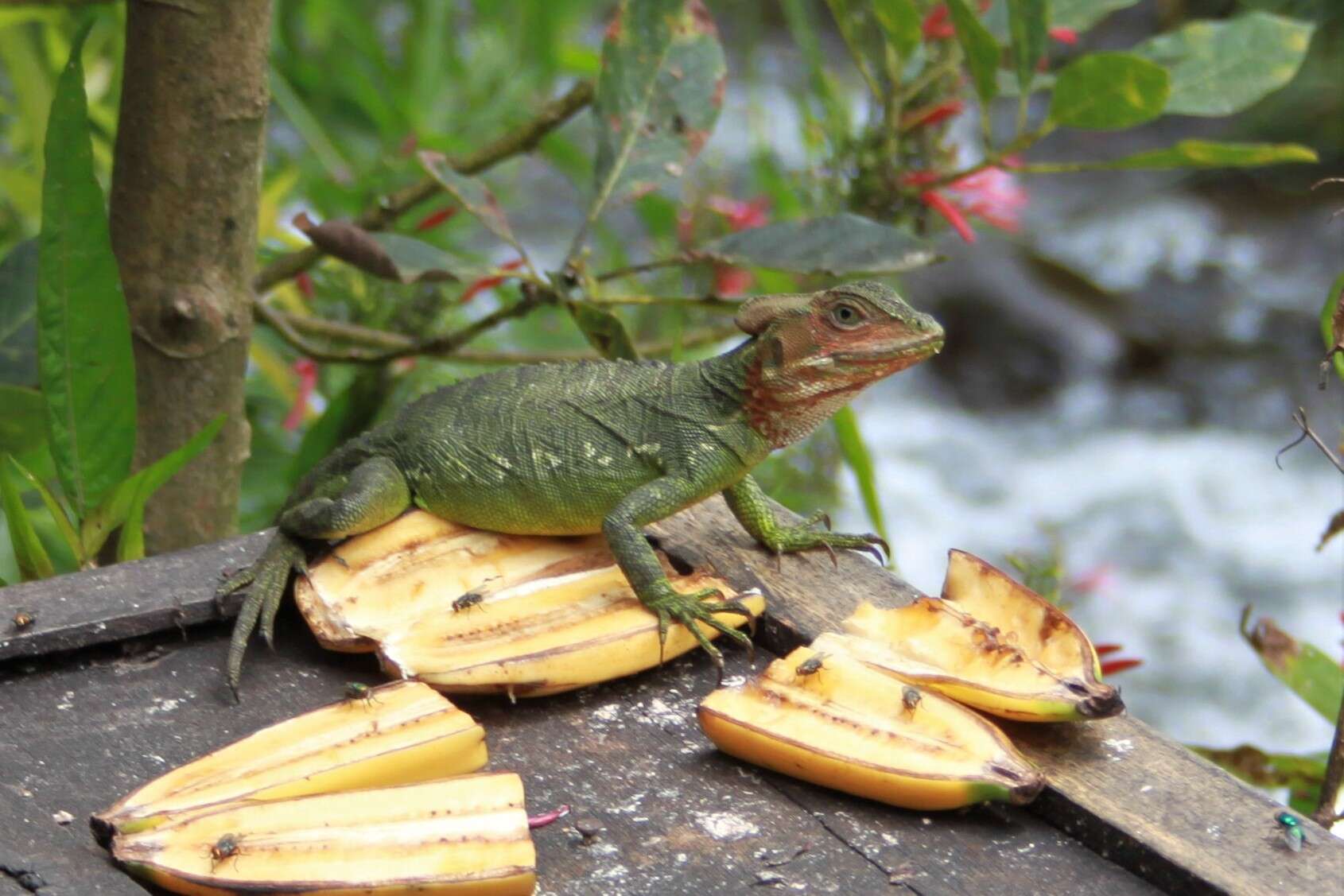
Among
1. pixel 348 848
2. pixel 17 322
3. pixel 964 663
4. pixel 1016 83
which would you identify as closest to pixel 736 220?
pixel 1016 83

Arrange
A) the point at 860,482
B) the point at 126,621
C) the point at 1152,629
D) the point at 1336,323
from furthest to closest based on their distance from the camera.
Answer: the point at 1152,629
the point at 860,482
the point at 126,621
the point at 1336,323

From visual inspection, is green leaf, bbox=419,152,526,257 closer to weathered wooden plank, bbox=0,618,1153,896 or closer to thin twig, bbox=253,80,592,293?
thin twig, bbox=253,80,592,293

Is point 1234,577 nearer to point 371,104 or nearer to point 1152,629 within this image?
point 1152,629

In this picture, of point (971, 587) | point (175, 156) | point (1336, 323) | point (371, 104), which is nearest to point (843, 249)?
point (971, 587)

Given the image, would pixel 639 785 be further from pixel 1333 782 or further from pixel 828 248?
pixel 828 248

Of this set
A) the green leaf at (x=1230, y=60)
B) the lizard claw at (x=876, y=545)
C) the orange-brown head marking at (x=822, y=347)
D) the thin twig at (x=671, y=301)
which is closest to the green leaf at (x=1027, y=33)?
the green leaf at (x=1230, y=60)

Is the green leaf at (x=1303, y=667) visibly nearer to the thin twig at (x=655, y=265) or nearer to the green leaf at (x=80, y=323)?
the thin twig at (x=655, y=265)
